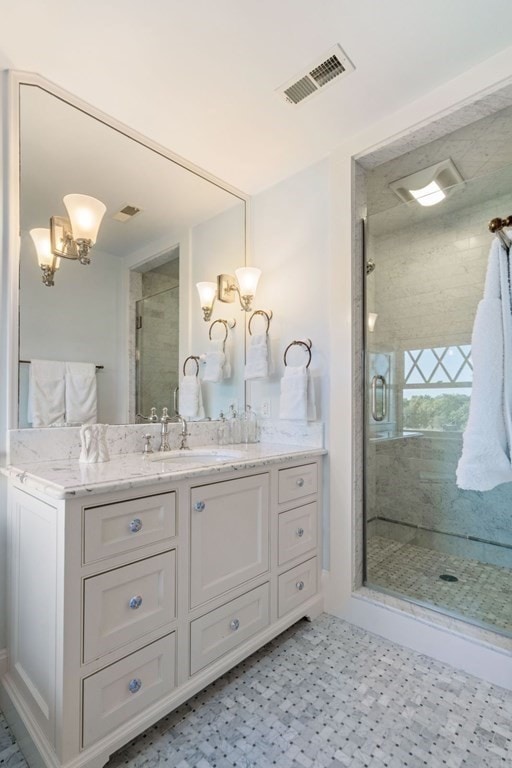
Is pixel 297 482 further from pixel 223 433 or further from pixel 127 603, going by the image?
pixel 127 603

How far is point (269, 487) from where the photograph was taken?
1.72 meters

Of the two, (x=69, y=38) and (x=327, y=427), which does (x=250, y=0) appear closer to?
(x=69, y=38)

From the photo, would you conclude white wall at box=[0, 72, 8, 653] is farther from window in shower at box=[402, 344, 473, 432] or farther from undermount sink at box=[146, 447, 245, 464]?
window in shower at box=[402, 344, 473, 432]

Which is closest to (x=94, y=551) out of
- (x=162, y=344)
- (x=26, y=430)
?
(x=26, y=430)

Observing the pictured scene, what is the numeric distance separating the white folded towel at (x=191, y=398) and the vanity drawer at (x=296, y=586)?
0.97 meters

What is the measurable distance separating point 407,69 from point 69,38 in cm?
134

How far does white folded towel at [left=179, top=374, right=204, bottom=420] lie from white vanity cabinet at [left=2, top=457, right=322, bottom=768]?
68 cm

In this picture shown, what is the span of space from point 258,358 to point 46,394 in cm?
114

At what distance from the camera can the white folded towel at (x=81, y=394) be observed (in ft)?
5.56

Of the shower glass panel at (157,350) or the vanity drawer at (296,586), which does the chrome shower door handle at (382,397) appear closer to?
the vanity drawer at (296,586)

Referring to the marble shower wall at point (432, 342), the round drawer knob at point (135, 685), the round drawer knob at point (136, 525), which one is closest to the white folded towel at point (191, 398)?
the round drawer knob at point (136, 525)

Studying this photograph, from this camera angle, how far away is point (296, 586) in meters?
1.87

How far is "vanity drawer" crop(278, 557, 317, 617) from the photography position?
178cm

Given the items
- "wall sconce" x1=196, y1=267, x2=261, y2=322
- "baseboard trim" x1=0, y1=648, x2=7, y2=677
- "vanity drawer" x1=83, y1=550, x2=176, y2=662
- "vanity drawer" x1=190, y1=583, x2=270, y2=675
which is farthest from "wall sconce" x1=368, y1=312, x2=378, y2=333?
"baseboard trim" x1=0, y1=648, x2=7, y2=677
